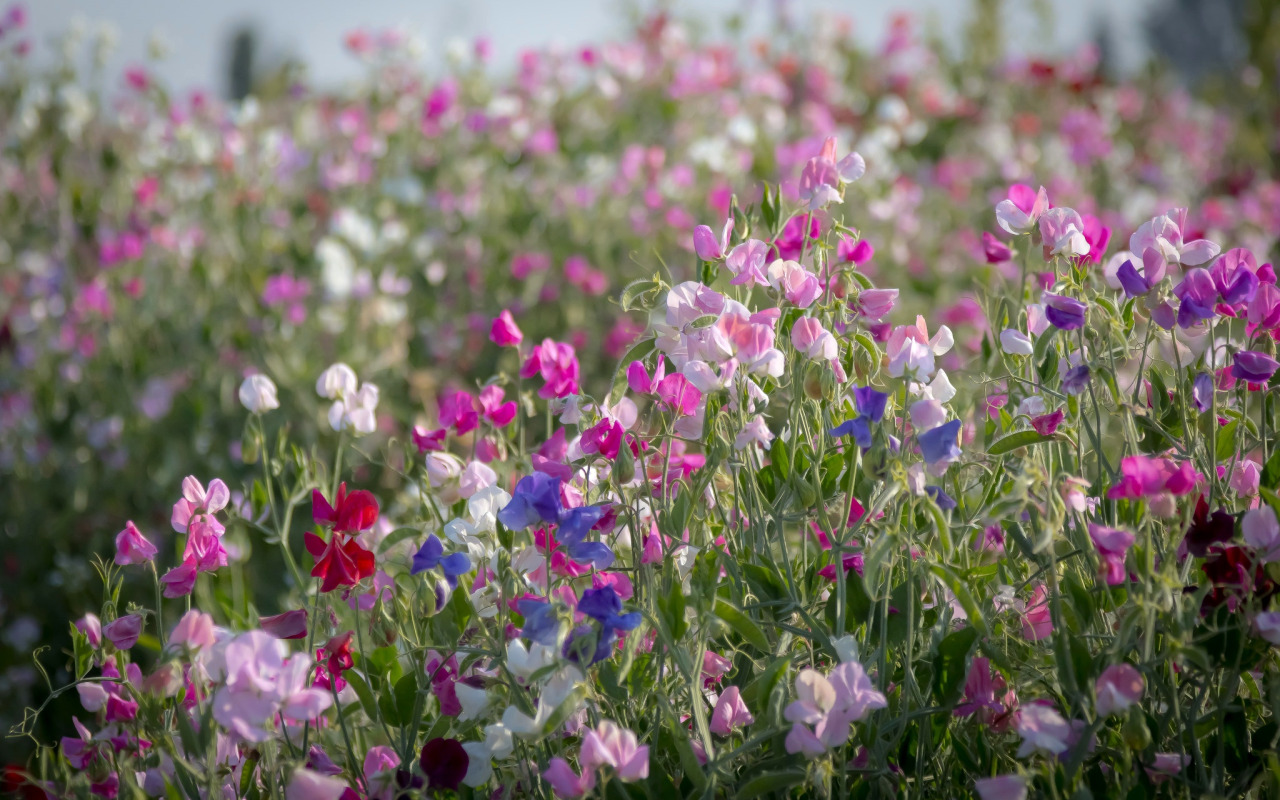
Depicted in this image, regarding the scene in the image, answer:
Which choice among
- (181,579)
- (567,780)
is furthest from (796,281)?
(181,579)

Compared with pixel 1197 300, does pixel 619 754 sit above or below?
below

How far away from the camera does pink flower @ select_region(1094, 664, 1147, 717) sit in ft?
3.08

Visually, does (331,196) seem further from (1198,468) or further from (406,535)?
(1198,468)

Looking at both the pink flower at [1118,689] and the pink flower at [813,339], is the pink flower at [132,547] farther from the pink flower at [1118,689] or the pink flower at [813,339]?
the pink flower at [1118,689]

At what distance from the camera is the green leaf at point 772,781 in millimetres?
993

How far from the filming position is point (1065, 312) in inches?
44.2

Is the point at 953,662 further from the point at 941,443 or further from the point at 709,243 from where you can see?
the point at 709,243

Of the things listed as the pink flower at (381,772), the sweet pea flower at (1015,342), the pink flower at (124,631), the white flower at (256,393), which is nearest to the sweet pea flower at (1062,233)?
the sweet pea flower at (1015,342)

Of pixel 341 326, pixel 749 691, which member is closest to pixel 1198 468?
pixel 749 691

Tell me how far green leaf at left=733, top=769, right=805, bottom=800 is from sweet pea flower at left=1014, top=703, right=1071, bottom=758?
8.6 inches

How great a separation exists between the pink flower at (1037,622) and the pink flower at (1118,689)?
25cm

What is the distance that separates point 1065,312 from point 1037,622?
1.27ft

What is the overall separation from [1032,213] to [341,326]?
2.60m

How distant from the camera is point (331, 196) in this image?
4.25 m
